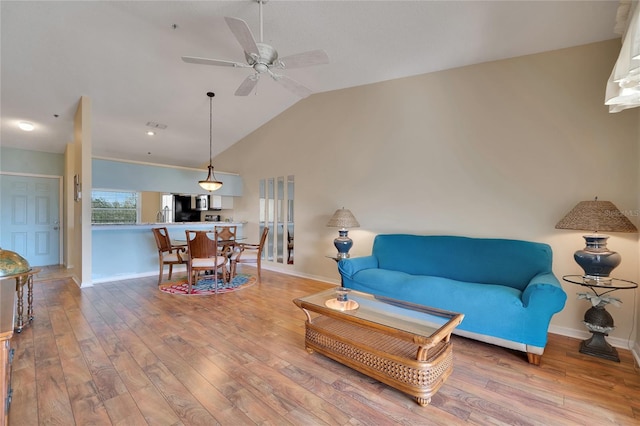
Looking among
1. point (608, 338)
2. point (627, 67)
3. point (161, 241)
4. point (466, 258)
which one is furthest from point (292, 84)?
point (608, 338)

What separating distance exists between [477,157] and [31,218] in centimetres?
824

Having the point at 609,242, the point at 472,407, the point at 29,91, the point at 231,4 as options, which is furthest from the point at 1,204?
the point at 609,242

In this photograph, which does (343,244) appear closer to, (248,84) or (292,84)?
(292,84)

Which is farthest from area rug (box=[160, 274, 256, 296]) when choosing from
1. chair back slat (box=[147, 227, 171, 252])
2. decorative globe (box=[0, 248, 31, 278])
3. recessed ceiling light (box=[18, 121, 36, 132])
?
recessed ceiling light (box=[18, 121, 36, 132])

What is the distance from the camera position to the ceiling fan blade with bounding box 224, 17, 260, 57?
2.04m

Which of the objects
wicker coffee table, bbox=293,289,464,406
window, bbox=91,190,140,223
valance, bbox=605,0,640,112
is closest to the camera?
valance, bbox=605,0,640,112

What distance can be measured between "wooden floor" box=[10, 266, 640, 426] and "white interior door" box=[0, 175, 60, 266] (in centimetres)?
407

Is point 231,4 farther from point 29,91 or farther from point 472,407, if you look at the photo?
point 472,407

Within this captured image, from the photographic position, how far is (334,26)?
118 inches

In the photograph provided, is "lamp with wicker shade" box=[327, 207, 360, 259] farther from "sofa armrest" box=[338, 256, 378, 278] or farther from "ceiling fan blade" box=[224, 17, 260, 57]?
"ceiling fan blade" box=[224, 17, 260, 57]

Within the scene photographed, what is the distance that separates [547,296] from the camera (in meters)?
2.20

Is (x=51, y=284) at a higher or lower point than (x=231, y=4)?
lower

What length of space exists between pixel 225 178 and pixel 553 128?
5.58 meters

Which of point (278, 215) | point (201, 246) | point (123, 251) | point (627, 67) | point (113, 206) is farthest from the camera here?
point (113, 206)
